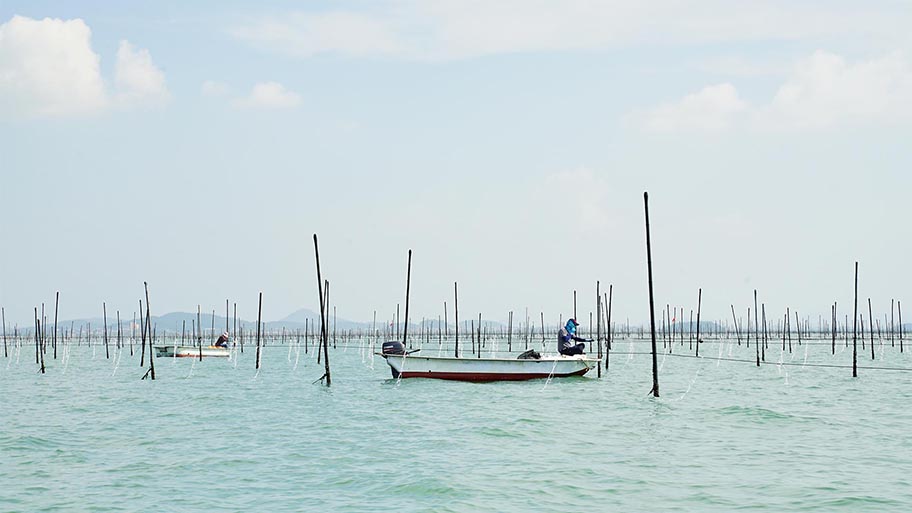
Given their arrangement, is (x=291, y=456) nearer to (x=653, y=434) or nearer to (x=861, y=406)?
(x=653, y=434)

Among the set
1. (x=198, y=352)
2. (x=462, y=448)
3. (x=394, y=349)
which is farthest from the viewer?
(x=198, y=352)

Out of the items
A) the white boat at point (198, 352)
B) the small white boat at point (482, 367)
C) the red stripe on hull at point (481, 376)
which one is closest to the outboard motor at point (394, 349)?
the small white boat at point (482, 367)

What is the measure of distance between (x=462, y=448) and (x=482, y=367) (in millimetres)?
15790

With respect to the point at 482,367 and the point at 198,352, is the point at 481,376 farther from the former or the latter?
the point at 198,352

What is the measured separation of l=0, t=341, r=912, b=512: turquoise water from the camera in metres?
15.0

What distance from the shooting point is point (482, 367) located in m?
36.0

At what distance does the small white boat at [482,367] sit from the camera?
35.7 metres

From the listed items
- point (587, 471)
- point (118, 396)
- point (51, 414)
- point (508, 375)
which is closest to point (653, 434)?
point (587, 471)

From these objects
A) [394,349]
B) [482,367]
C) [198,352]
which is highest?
[394,349]

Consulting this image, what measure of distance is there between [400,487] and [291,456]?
3894 millimetres

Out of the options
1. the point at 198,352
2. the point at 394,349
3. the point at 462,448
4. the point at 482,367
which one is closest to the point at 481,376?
the point at 482,367

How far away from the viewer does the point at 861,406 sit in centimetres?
2859

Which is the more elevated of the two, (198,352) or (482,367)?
(482,367)

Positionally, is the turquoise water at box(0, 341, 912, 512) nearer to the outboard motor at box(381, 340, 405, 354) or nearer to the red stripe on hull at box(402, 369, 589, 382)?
the red stripe on hull at box(402, 369, 589, 382)
